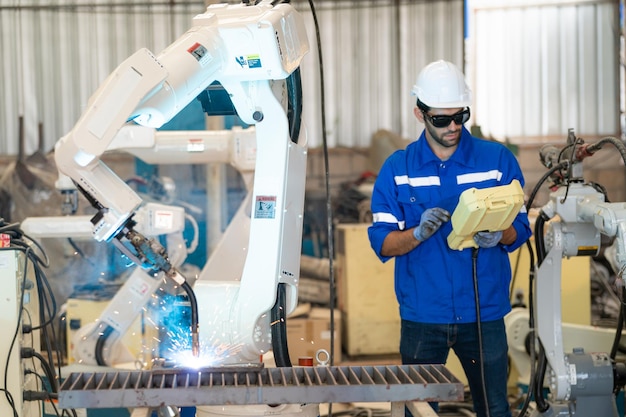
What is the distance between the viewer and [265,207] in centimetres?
264

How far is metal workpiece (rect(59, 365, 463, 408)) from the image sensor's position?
2.02 metres

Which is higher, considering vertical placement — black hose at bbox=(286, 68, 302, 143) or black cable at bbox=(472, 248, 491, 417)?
black hose at bbox=(286, 68, 302, 143)

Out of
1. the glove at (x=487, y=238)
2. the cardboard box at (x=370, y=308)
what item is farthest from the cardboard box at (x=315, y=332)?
the glove at (x=487, y=238)

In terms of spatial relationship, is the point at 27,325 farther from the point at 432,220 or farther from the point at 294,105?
the point at 432,220

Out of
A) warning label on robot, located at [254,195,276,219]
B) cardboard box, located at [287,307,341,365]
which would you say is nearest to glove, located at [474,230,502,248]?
warning label on robot, located at [254,195,276,219]

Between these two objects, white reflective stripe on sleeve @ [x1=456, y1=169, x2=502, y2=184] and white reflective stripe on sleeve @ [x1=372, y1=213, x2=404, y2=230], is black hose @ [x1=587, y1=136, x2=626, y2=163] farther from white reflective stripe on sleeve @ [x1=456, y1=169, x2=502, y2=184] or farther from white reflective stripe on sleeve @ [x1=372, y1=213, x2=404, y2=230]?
white reflective stripe on sleeve @ [x1=372, y1=213, x2=404, y2=230]

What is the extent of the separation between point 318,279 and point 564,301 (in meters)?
2.56

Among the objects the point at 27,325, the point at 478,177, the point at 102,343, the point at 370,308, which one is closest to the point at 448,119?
the point at 478,177

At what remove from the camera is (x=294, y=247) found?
2.74 m

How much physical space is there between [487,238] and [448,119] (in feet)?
1.51

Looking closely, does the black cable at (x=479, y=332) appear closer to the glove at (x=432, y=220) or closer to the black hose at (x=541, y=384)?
A: the glove at (x=432, y=220)

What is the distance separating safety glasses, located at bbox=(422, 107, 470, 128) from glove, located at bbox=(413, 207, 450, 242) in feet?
1.08

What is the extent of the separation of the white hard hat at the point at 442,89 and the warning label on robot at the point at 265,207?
760 mm

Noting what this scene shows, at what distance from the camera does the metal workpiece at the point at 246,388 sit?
6.63 ft
